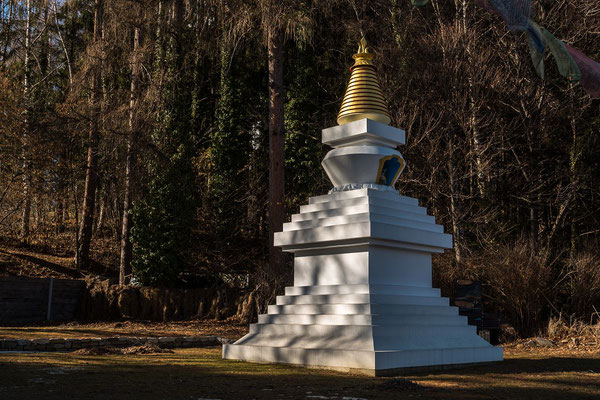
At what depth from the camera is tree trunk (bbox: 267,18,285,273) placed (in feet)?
59.2

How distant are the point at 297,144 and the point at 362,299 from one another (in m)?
13.9

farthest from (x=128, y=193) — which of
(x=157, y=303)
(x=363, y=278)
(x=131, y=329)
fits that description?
(x=363, y=278)

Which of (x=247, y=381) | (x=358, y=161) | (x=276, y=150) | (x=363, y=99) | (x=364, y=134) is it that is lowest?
(x=247, y=381)

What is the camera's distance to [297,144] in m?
22.3

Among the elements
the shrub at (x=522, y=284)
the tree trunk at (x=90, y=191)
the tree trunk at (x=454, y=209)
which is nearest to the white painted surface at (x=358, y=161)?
the shrub at (x=522, y=284)

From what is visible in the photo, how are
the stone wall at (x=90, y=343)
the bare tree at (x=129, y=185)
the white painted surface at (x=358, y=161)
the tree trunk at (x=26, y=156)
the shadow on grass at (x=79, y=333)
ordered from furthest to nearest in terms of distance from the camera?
the tree trunk at (x=26, y=156)
the bare tree at (x=129, y=185)
the shadow on grass at (x=79, y=333)
the stone wall at (x=90, y=343)
the white painted surface at (x=358, y=161)

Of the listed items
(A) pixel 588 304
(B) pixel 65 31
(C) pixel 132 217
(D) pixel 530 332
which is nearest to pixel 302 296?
(D) pixel 530 332

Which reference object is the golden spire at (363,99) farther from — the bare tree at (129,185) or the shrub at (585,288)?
the bare tree at (129,185)

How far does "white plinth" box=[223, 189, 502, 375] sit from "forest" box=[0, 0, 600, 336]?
480 centimetres

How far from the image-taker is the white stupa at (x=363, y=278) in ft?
27.6

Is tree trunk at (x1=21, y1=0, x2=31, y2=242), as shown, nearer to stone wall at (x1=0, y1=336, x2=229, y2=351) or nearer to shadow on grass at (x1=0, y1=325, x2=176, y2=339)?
shadow on grass at (x1=0, y1=325, x2=176, y2=339)

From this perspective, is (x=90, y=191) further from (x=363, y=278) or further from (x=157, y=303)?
(x=363, y=278)

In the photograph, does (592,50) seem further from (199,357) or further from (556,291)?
(199,357)

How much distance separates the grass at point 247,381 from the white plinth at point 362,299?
0.34m
